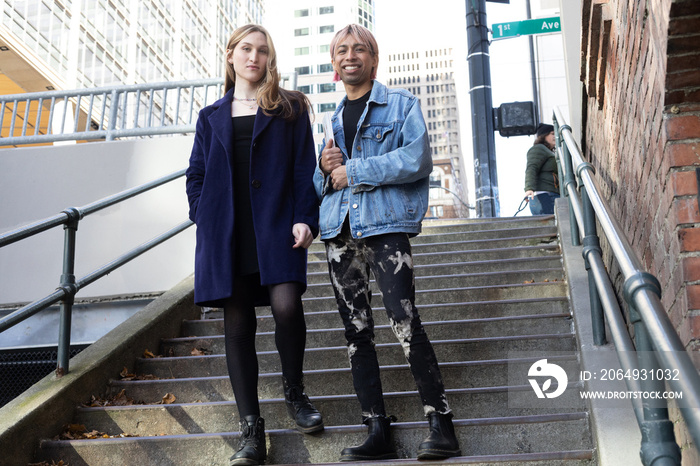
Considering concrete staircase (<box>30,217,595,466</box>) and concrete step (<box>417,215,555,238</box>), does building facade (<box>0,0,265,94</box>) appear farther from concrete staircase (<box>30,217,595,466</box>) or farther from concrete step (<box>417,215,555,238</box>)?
concrete staircase (<box>30,217,595,466</box>)

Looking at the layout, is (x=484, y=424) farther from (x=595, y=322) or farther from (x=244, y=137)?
(x=244, y=137)

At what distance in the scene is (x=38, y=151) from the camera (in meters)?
7.15

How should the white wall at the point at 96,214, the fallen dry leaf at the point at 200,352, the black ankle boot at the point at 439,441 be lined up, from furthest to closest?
the white wall at the point at 96,214 < the fallen dry leaf at the point at 200,352 < the black ankle boot at the point at 439,441

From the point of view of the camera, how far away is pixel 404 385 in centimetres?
370

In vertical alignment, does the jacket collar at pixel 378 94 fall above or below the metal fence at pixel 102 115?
below

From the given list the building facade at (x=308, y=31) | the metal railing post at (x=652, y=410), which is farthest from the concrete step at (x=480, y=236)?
the building facade at (x=308, y=31)

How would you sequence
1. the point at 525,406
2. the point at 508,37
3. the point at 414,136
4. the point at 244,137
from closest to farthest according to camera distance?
the point at 414,136
the point at 244,137
the point at 525,406
the point at 508,37

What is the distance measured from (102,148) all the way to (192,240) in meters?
1.39

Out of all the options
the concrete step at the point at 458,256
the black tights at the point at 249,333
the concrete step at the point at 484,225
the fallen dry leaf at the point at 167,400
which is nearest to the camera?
the black tights at the point at 249,333

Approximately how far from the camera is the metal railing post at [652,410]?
1.49 metres

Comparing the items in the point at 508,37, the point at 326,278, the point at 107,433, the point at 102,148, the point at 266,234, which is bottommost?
the point at 107,433

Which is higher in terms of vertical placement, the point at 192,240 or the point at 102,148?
the point at 102,148

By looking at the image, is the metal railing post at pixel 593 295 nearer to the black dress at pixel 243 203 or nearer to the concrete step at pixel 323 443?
the concrete step at pixel 323 443

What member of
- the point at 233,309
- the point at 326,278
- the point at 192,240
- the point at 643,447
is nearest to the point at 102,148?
the point at 192,240
